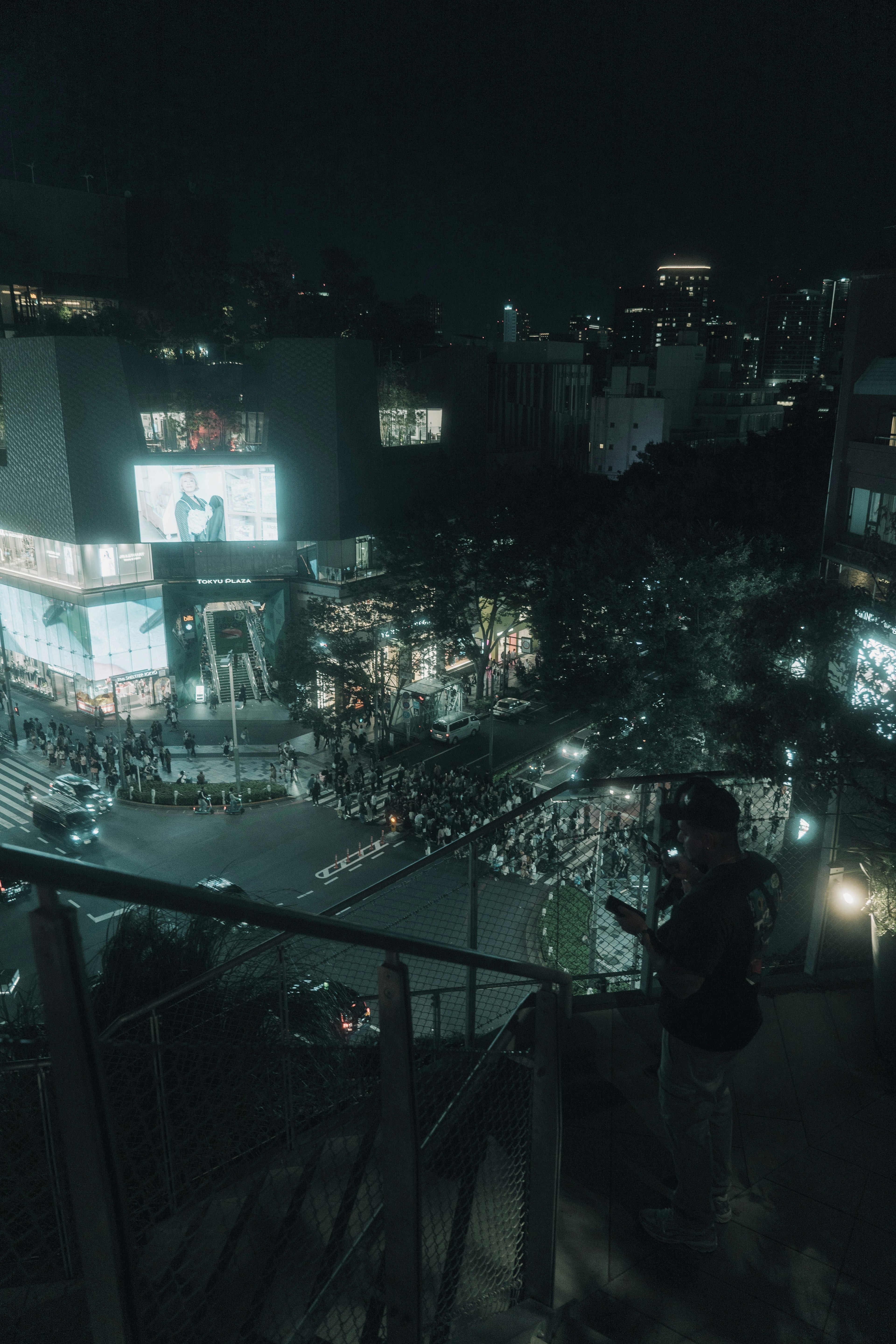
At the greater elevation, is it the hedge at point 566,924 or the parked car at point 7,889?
the parked car at point 7,889

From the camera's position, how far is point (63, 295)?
43.2 m

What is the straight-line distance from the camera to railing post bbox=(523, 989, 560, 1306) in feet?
8.27

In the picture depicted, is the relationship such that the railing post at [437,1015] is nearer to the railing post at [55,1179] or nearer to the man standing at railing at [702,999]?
the man standing at railing at [702,999]

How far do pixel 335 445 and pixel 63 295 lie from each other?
23.0 m

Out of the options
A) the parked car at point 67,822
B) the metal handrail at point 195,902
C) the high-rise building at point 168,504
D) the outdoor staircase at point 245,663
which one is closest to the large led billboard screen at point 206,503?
the high-rise building at point 168,504

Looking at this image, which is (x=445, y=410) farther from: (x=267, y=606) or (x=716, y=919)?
(x=716, y=919)

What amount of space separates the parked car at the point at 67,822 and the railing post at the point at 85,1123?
20482 mm

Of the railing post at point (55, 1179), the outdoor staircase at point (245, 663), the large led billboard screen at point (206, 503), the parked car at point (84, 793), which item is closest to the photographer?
the railing post at point (55, 1179)

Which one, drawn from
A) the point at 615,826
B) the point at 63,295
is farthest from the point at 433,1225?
the point at 63,295

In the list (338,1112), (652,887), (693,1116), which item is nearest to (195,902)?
(338,1112)

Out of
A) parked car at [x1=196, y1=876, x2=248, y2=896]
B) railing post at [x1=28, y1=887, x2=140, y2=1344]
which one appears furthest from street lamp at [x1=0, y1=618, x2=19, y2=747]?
railing post at [x1=28, y1=887, x2=140, y2=1344]

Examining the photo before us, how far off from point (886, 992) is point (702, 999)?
1.69 metres

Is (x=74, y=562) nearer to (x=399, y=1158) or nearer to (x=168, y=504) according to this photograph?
(x=168, y=504)

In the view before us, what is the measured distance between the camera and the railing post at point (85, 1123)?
3.67ft
